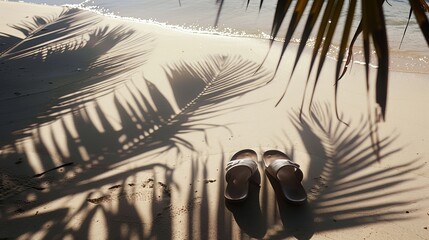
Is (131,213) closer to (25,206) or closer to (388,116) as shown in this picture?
(25,206)

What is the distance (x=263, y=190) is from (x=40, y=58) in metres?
4.27

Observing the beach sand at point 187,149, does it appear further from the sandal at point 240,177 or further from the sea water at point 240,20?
the sea water at point 240,20

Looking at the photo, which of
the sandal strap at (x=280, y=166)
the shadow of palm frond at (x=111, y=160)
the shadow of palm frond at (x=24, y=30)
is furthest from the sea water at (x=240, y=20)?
the sandal strap at (x=280, y=166)

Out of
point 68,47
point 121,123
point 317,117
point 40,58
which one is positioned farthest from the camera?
point 68,47

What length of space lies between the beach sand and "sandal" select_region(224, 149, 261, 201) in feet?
0.21

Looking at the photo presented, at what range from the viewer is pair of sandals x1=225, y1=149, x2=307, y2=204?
6.95 ft

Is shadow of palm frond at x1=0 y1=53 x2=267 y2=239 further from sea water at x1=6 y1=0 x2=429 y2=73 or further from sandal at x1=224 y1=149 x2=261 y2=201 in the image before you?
sea water at x1=6 y1=0 x2=429 y2=73

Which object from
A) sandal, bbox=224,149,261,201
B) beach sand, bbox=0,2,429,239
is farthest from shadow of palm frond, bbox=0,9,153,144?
sandal, bbox=224,149,261,201

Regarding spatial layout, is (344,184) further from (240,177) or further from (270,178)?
(240,177)

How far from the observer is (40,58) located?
16.8 feet

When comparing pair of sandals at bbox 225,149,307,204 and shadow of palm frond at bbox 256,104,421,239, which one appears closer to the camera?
shadow of palm frond at bbox 256,104,421,239

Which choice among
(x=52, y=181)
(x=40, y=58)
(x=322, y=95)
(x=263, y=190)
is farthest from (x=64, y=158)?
(x=40, y=58)

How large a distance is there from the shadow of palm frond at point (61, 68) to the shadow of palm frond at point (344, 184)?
224 centimetres

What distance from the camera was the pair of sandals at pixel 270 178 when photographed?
2.12m
